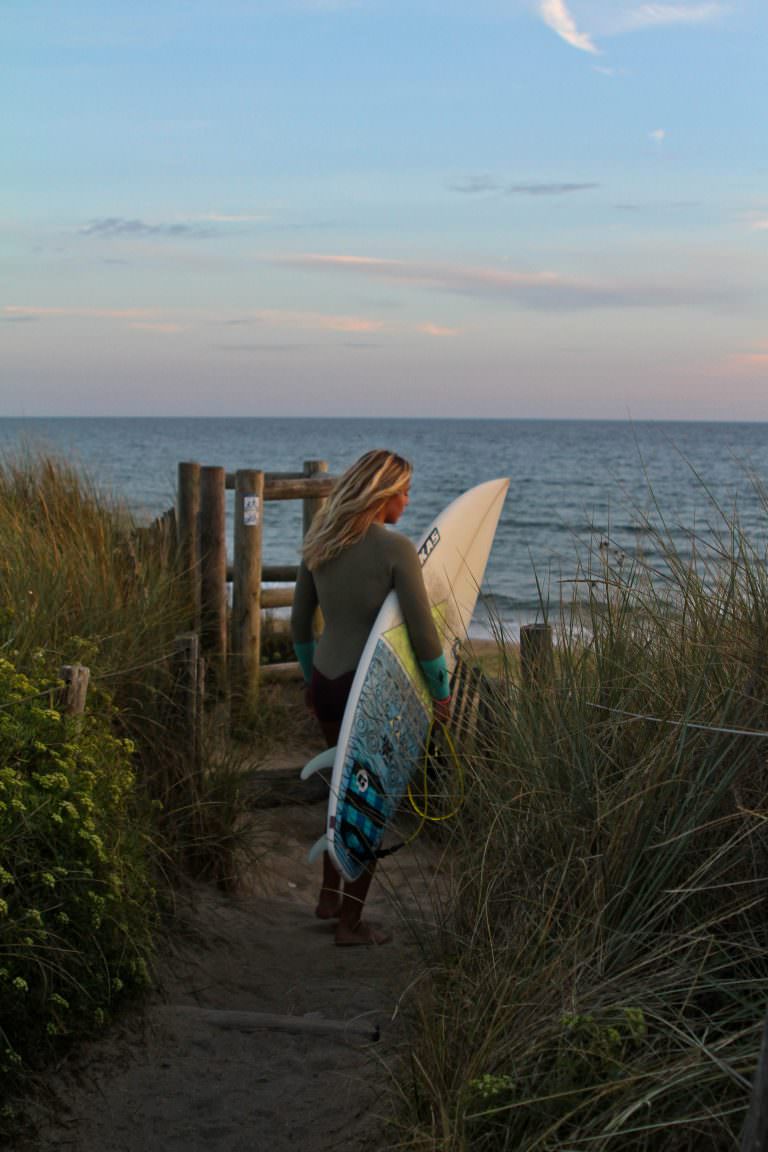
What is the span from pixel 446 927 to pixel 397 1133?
27.8 inches

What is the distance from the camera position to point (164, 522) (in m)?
8.40

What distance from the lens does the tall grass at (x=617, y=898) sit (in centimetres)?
246

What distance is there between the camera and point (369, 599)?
4941mm

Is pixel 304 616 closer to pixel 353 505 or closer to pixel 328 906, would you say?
pixel 353 505

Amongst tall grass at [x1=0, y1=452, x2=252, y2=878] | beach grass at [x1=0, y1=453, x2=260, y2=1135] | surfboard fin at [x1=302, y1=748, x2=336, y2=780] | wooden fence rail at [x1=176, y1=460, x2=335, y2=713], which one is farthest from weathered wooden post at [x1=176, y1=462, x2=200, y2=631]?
surfboard fin at [x1=302, y1=748, x2=336, y2=780]

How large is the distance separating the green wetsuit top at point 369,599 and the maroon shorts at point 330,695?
26mm

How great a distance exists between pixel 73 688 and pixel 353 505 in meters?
1.37

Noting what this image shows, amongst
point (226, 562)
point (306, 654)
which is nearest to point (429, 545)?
point (306, 654)

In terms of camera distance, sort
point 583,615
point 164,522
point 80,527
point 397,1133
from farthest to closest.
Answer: point 164,522, point 80,527, point 583,615, point 397,1133

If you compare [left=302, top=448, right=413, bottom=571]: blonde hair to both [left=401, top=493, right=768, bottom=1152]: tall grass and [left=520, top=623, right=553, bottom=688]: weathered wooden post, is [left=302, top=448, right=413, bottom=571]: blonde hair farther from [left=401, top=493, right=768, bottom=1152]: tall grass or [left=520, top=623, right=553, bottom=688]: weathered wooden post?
[left=401, top=493, right=768, bottom=1152]: tall grass

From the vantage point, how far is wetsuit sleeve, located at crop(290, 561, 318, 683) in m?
5.30

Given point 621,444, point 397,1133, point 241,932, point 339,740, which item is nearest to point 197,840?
point 241,932

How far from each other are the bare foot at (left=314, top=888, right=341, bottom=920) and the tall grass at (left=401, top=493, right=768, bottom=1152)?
52.7 inches

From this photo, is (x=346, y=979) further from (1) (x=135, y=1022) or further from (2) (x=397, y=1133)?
(2) (x=397, y=1133)
